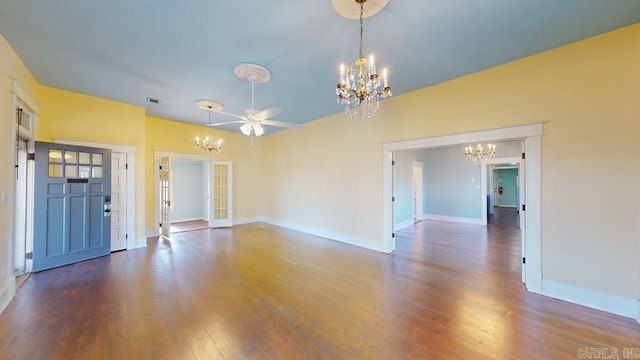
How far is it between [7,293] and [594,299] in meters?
6.77

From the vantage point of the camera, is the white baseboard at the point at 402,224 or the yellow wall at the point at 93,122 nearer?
the yellow wall at the point at 93,122

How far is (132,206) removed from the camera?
5012 millimetres

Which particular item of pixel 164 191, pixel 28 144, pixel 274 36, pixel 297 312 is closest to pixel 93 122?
pixel 28 144

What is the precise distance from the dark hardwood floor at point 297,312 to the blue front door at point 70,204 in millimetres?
311

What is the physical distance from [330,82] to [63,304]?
4.57m

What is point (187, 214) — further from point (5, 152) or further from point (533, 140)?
point (533, 140)

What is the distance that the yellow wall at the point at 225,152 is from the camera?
241 inches

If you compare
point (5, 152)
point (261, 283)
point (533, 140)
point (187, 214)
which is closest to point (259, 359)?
point (261, 283)

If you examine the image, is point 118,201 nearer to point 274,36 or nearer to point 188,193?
point 188,193

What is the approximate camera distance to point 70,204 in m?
4.07

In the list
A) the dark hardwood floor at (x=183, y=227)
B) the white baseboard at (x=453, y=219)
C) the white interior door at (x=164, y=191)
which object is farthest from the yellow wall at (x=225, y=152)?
the white baseboard at (x=453, y=219)

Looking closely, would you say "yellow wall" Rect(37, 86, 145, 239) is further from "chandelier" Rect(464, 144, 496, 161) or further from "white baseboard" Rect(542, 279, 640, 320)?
"chandelier" Rect(464, 144, 496, 161)

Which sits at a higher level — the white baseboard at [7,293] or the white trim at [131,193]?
the white trim at [131,193]

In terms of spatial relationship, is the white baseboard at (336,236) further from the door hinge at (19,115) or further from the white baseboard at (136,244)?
the door hinge at (19,115)
